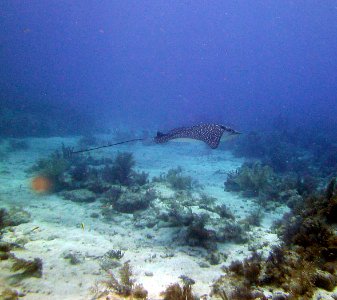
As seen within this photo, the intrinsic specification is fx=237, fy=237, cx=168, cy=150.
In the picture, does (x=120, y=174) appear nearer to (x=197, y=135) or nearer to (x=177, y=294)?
(x=197, y=135)

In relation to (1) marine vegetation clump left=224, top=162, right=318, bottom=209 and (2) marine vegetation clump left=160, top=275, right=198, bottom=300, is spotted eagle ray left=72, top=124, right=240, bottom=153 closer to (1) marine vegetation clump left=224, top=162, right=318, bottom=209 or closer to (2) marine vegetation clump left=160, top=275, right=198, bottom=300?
(1) marine vegetation clump left=224, top=162, right=318, bottom=209

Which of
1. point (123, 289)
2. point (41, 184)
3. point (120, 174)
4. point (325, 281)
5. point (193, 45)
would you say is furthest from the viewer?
point (193, 45)

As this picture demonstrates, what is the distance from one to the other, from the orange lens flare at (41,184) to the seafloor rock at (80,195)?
0.91 m

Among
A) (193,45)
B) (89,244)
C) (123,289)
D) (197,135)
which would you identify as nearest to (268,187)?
(197,135)

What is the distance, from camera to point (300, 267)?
347 centimetres

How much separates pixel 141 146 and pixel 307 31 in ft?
390

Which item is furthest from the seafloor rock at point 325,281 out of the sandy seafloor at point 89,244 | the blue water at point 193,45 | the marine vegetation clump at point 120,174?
the blue water at point 193,45

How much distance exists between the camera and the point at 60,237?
613 cm

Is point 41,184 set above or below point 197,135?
below

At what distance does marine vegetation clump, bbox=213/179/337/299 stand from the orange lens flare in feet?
27.6

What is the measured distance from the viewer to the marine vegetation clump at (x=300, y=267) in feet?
10.6

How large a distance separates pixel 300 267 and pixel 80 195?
7.86 meters

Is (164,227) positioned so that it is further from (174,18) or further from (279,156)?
(174,18)

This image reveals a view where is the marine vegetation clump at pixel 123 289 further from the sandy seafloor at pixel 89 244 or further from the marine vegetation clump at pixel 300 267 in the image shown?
the marine vegetation clump at pixel 300 267
